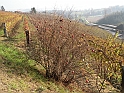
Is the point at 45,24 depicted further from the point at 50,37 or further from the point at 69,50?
the point at 69,50

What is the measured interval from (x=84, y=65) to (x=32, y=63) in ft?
6.31

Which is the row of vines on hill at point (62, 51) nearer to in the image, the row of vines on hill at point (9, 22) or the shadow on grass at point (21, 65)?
the shadow on grass at point (21, 65)

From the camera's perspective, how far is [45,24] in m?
6.81

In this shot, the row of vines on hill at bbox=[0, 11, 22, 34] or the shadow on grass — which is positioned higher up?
the row of vines on hill at bbox=[0, 11, 22, 34]

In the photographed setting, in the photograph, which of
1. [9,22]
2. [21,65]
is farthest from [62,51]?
[9,22]

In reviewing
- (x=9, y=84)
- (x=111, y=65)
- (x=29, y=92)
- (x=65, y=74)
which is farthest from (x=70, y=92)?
(x=111, y=65)

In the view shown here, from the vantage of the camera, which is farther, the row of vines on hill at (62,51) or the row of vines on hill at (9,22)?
the row of vines on hill at (9,22)

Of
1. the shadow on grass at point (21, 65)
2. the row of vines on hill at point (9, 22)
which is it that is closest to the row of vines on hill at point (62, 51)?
the shadow on grass at point (21, 65)

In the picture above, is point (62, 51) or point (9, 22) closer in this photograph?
point (62, 51)

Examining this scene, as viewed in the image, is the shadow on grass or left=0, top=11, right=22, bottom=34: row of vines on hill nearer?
the shadow on grass

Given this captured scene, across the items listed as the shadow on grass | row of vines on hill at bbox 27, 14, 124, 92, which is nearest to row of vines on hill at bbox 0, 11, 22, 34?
the shadow on grass

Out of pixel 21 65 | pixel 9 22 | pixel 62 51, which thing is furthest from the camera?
pixel 9 22

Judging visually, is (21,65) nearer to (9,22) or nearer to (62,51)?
(62,51)

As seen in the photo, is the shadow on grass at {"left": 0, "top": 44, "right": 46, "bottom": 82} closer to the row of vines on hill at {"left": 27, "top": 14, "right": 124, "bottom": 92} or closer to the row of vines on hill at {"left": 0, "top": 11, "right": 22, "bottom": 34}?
the row of vines on hill at {"left": 27, "top": 14, "right": 124, "bottom": 92}
